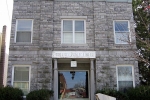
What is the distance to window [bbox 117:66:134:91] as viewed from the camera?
12.5m

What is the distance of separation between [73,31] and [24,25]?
118 inches

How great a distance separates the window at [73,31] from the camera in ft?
42.5

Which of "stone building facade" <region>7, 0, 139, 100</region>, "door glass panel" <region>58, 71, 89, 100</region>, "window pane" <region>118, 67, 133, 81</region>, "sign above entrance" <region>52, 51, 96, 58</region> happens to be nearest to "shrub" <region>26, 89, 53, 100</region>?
"stone building facade" <region>7, 0, 139, 100</region>

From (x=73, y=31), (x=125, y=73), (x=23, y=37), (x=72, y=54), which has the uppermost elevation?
(x=73, y=31)

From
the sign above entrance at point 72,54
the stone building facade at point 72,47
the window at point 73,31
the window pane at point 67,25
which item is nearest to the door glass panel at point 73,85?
the stone building facade at point 72,47

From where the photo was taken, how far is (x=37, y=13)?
13078 mm

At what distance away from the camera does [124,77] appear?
12578 millimetres

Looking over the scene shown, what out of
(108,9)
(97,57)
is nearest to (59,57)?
(97,57)

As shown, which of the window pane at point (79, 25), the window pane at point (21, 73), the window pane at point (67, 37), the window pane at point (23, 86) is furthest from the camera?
the window pane at point (79, 25)

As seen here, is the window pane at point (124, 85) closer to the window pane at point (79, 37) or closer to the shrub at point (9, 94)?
the window pane at point (79, 37)

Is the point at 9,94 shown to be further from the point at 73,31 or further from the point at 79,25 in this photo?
the point at 79,25

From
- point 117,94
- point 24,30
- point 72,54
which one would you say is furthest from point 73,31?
point 117,94

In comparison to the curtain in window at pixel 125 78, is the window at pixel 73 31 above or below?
above

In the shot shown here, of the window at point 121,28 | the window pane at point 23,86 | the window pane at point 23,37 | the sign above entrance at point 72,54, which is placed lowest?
the window pane at point 23,86
